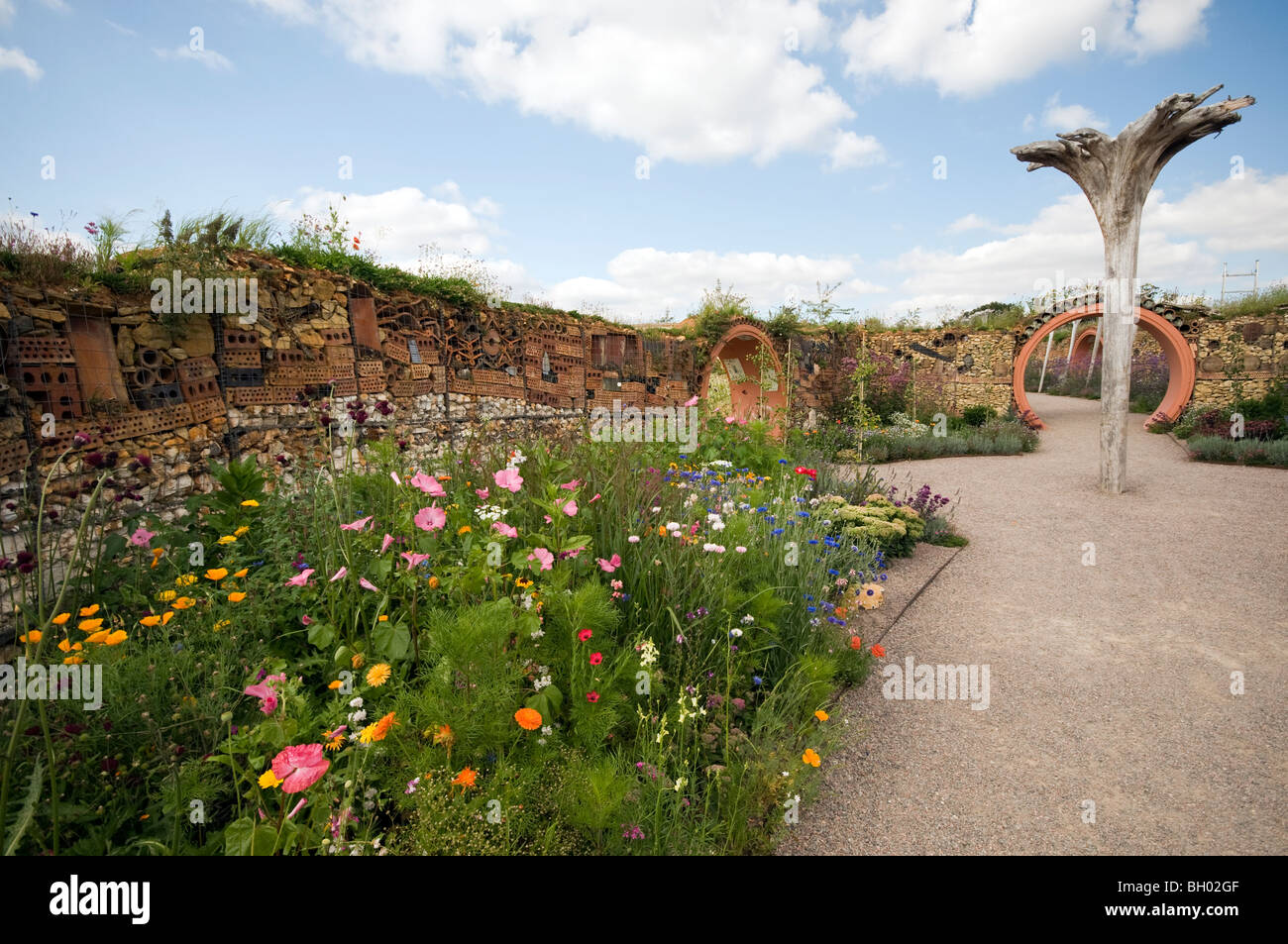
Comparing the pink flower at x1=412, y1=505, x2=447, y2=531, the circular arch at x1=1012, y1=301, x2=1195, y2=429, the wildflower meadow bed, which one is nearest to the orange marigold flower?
the wildflower meadow bed

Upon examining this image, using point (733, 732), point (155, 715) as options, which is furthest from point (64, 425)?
point (733, 732)

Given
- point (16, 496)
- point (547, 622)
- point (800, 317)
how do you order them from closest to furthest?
point (547, 622) → point (16, 496) → point (800, 317)

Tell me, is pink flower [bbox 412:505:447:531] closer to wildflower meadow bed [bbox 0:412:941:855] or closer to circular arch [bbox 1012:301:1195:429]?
wildflower meadow bed [bbox 0:412:941:855]

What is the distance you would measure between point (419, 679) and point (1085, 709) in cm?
336

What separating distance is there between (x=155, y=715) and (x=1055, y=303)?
17038 mm

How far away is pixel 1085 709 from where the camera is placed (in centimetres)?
309

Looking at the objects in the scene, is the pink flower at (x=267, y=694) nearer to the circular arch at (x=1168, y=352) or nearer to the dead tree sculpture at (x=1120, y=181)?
the dead tree sculpture at (x=1120, y=181)

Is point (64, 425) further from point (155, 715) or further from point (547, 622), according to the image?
point (547, 622)

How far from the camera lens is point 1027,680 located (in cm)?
337

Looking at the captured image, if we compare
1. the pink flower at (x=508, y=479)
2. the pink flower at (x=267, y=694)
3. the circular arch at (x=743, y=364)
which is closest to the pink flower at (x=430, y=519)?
the pink flower at (x=508, y=479)

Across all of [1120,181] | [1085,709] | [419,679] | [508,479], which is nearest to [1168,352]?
[1120,181]

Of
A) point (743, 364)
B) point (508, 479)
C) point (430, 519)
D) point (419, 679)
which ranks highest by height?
point (743, 364)

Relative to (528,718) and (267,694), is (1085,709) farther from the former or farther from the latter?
(267,694)
